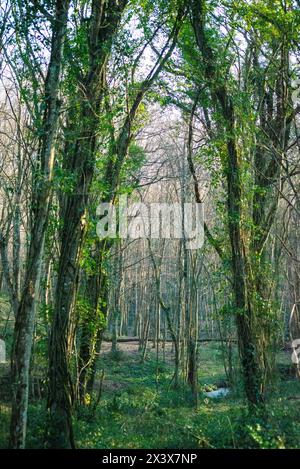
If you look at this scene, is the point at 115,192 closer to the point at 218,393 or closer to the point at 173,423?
the point at 173,423

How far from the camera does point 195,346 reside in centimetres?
1432

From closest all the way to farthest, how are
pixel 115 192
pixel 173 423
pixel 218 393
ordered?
pixel 173 423 < pixel 115 192 < pixel 218 393

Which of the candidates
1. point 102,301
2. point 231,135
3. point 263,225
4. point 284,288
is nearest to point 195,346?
point 263,225

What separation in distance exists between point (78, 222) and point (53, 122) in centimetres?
170

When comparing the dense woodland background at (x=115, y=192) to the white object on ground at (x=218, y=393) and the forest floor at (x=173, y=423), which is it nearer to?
the forest floor at (x=173, y=423)

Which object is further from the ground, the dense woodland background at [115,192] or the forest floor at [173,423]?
the dense woodland background at [115,192]

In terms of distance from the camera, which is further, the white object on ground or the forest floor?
the white object on ground

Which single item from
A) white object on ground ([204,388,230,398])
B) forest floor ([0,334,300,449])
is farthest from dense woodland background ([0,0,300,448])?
white object on ground ([204,388,230,398])

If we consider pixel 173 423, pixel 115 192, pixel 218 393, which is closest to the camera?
pixel 173 423

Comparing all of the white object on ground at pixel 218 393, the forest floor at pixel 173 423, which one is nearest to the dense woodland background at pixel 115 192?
the forest floor at pixel 173 423

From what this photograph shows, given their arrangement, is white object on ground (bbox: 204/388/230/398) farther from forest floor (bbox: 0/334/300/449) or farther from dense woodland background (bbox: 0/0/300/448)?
dense woodland background (bbox: 0/0/300/448)

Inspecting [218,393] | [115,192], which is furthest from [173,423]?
[218,393]

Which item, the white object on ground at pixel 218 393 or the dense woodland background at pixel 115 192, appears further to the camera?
the white object on ground at pixel 218 393

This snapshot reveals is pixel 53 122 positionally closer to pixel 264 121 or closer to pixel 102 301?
pixel 102 301
